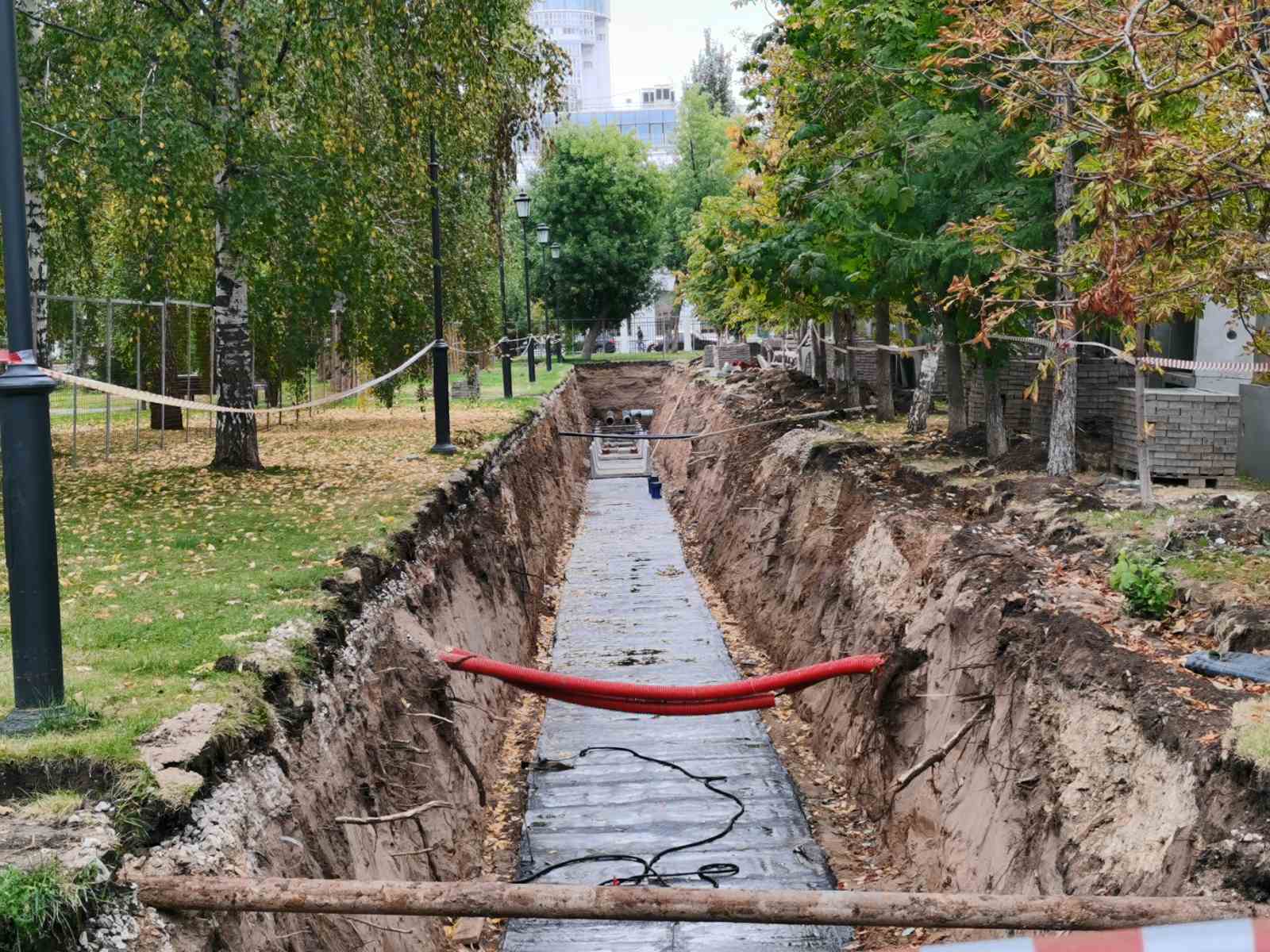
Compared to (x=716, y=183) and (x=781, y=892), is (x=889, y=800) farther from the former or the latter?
(x=716, y=183)

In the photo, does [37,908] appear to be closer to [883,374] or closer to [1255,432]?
[1255,432]

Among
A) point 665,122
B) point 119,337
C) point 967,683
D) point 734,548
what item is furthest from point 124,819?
point 665,122

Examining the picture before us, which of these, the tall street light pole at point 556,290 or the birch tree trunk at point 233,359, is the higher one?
the tall street light pole at point 556,290

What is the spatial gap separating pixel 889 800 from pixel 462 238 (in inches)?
677

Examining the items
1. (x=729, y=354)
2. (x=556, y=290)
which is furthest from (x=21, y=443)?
(x=556, y=290)

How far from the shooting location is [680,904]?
488cm

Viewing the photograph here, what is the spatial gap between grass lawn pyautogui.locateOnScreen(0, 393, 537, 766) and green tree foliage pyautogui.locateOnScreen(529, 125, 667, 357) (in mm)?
33462

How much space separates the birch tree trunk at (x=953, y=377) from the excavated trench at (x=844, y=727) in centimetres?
146

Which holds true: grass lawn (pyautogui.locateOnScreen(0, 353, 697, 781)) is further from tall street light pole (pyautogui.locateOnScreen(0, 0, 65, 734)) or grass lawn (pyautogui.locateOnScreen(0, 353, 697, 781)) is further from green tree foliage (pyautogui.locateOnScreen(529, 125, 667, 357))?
green tree foliage (pyautogui.locateOnScreen(529, 125, 667, 357))

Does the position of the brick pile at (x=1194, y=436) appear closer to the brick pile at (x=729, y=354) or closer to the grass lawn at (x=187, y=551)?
the grass lawn at (x=187, y=551)

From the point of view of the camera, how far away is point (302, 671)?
26.2ft

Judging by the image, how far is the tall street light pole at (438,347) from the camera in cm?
1756

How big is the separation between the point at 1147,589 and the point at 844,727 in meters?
4.23

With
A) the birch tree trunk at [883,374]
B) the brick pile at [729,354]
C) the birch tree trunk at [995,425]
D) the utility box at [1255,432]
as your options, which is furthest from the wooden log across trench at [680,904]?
the brick pile at [729,354]
